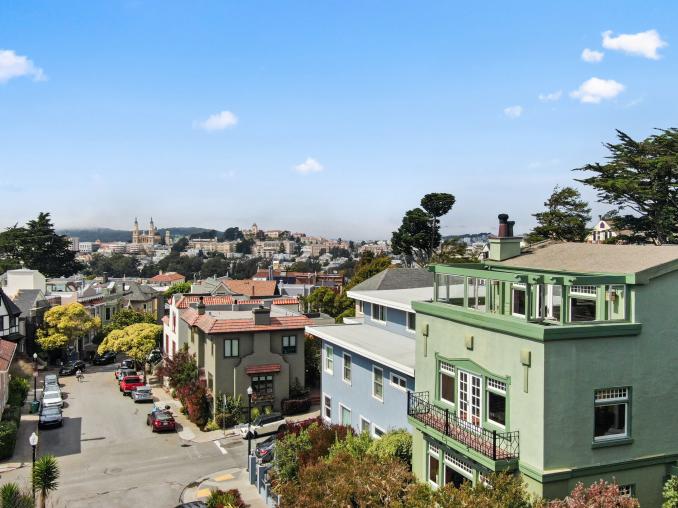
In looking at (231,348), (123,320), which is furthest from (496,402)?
(123,320)

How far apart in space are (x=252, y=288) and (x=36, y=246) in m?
51.2

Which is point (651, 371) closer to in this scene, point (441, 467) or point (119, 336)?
point (441, 467)

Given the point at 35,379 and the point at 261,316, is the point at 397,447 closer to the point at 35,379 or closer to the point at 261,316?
the point at 261,316

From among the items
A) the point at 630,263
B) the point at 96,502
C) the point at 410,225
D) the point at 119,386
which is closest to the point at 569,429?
the point at 630,263

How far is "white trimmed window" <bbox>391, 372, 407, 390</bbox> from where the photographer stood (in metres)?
23.4

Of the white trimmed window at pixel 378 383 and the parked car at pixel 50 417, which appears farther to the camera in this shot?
the parked car at pixel 50 417

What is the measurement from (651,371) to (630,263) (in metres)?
2.68

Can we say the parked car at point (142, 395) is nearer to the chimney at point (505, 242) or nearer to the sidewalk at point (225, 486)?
the sidewalk at point (225, 486)

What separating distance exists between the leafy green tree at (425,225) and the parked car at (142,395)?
3877 cm

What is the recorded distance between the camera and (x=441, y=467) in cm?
1770

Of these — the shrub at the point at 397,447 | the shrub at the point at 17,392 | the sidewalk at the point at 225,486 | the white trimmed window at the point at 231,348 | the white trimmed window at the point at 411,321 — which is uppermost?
the white trimmed window at the point at 411,321

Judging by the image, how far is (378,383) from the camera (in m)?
25.4

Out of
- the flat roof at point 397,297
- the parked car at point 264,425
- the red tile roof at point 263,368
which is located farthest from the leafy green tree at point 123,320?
the flat roof at point 397,297

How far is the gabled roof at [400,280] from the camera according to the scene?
48.3m
